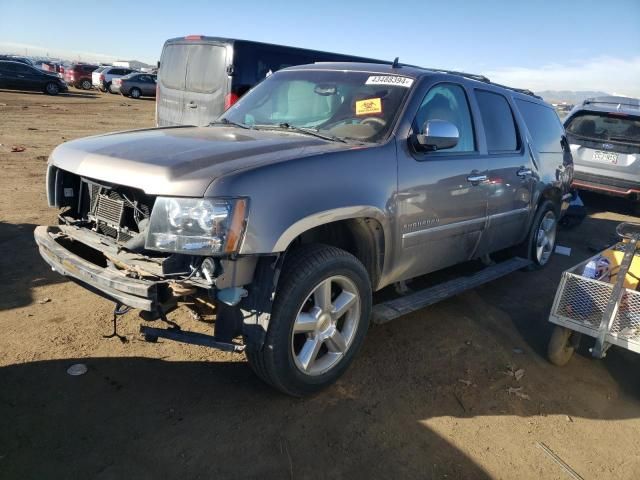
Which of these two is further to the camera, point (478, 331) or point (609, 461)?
point (478, 331)

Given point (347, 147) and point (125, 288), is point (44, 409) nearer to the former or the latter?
point (125, 288)

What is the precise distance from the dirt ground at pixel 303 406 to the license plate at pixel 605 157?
6.14 metres

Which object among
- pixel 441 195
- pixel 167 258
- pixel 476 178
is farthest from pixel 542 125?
pixel 167 258

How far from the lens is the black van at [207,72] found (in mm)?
7535

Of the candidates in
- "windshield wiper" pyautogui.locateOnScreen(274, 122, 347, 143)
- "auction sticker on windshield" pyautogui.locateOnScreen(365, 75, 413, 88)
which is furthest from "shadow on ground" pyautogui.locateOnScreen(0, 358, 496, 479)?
"auction sticker on windshield" pyautogui.locateOnScreen(365, 75, 413, 88)

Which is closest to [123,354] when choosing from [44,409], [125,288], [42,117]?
[44,409]

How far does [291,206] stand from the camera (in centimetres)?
266

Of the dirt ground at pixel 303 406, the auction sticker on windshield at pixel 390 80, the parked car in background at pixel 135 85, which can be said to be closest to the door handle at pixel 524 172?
the dirt ground at pixel 303 406

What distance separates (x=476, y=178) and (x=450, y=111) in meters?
0.58

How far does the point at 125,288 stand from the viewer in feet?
8.40

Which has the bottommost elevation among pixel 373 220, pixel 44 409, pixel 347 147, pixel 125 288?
pixel 44 409

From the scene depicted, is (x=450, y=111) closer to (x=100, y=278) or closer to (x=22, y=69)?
(x=100, y=278)

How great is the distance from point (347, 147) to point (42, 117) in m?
16.9

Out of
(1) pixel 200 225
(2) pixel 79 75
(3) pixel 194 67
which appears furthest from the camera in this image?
(2) pixel 79 75
